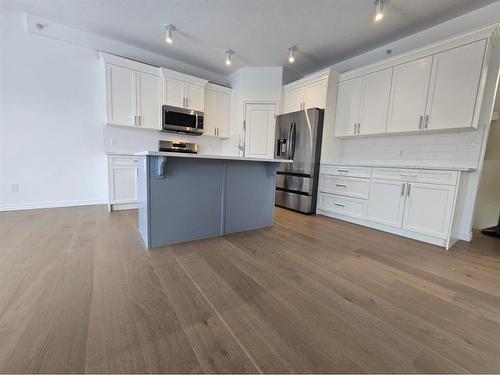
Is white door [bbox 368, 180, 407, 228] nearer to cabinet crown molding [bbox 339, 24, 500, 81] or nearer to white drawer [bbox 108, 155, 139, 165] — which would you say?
cabinet crown molding [bbox 339, 24, 500, 81]

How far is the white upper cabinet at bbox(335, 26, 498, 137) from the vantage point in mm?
2246

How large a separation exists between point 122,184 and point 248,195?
7.07 ft

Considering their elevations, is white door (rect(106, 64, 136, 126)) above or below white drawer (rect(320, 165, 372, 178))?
above

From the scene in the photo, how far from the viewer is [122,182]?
333cm

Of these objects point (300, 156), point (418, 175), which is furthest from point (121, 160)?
point (418, 175)

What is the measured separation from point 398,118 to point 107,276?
364cm

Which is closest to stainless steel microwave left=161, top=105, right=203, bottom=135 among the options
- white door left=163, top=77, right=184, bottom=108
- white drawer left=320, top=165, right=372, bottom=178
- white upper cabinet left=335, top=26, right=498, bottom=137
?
white door left=163, top=77, right=184, bottom=108

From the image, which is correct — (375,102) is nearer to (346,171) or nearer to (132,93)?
(346,171)

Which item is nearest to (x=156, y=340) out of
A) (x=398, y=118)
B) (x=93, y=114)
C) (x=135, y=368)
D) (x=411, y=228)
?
(x=135, y=368)

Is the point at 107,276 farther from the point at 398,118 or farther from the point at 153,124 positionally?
the point at 398,118

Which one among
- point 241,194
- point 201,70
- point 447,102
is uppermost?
point 201,70

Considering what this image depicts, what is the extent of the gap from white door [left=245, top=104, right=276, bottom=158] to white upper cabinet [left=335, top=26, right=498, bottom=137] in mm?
1442

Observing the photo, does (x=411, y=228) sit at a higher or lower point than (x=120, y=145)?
lower

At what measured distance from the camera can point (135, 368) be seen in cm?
83
